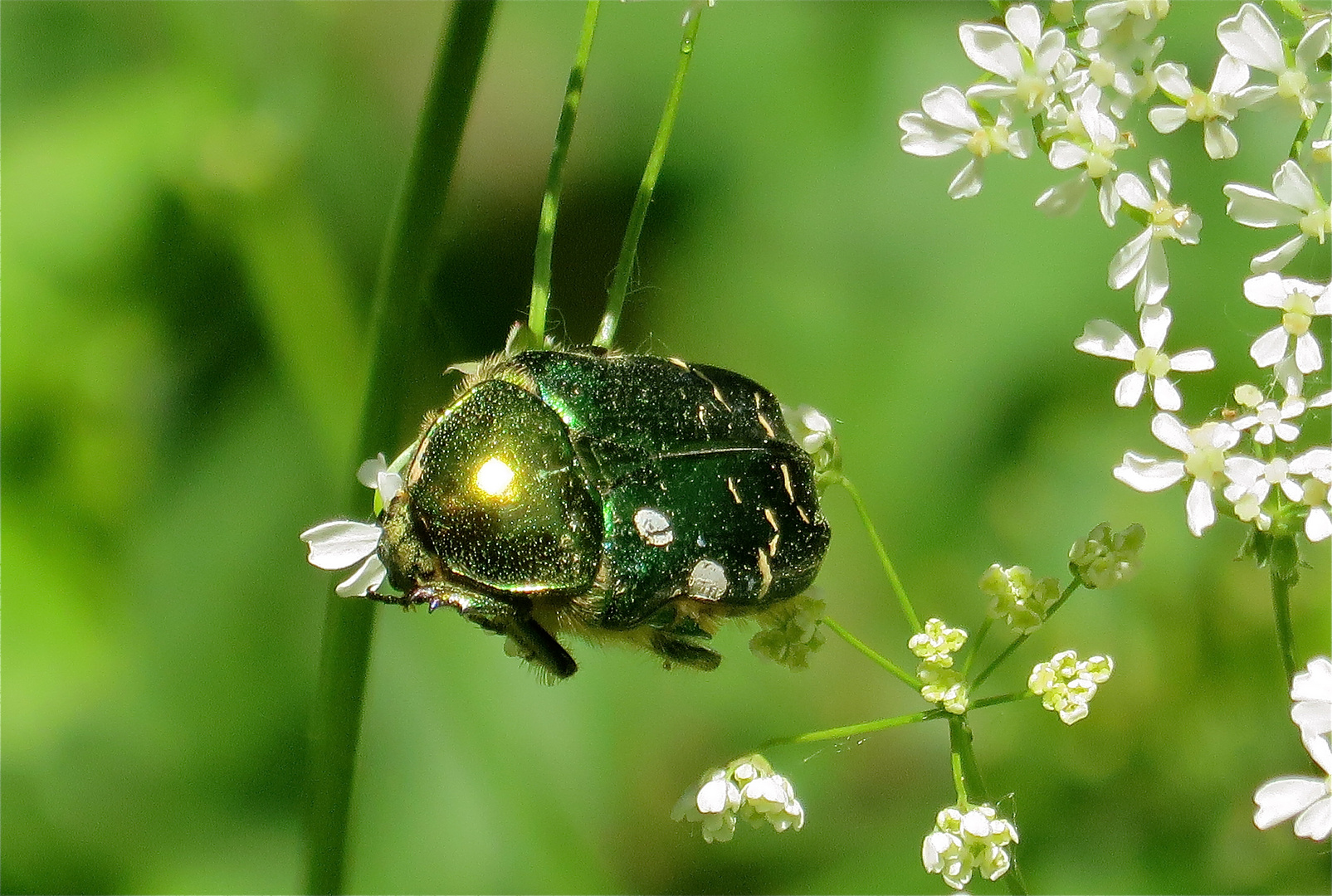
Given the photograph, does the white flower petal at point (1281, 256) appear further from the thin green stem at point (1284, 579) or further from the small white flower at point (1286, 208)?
the thin green stem at point (1284, 579)

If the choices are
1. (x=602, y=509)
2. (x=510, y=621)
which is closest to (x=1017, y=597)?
(x=602, y=509)

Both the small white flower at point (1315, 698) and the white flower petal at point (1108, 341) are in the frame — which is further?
the white flower petal at point (1108, 341)

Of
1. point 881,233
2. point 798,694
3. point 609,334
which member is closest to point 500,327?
point 881,233

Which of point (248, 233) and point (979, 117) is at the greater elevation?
point (248, 233)

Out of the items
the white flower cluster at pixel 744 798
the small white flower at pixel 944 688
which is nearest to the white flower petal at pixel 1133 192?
the small white flower at pixel 944 688

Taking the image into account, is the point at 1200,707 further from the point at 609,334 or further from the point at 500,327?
the point at 500,327

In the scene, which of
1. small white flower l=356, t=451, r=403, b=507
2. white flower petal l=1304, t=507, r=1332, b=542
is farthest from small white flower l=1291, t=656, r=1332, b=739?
small white flower l=356, t=451, r=403, b=507

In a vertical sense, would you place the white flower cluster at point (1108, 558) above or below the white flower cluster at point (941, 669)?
above
